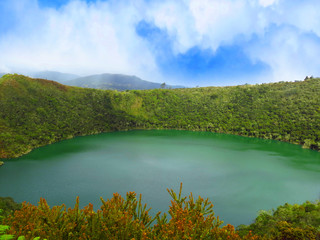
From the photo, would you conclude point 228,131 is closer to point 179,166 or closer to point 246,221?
point 179,166

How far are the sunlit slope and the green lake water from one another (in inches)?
320

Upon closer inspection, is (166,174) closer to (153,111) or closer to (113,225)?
(113,225)

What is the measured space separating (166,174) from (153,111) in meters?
64.7

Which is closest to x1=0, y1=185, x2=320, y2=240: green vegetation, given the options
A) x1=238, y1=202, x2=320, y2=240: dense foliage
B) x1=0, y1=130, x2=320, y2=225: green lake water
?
x1=238, y1=202, x2=320, y2=240: dense foliage

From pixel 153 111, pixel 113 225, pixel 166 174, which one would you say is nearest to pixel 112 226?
pixel 113 225

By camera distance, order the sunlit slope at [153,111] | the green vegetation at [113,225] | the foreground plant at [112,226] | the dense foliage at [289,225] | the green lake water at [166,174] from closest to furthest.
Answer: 1. the green vegetation at [113,225]
2. the foreground plant at [112,226]
3. the dense foliage at [289,225]
4. the green lake water at [166,174]
5. the sunlit slope at [153,111]

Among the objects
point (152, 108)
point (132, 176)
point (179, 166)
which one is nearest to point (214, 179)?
point (179, 166)

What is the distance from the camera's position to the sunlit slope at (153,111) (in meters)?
56.6

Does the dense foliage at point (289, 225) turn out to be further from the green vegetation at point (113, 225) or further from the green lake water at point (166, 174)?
the green vegetation at point (113, 225)

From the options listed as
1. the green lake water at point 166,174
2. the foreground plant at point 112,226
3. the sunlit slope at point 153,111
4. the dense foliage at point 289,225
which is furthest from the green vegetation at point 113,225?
the sunlit slope at point 153,111

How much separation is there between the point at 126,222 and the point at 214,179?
30019 mm

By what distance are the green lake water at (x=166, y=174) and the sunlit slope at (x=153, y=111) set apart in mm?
8126

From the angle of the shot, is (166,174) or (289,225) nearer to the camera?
(289,225)

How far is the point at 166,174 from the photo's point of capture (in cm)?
3672
